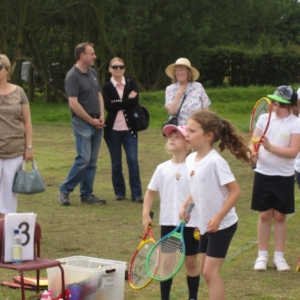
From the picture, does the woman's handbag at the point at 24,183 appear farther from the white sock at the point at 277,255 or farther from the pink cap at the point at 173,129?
the white sock at the point at 277,255

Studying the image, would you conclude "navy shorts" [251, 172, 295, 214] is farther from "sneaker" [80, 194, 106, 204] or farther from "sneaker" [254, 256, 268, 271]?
"sneaker" [80, 194, 106, 204]

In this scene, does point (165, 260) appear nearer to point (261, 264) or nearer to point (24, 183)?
point (261, 264)

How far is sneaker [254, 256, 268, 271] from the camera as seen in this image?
22.6 feet

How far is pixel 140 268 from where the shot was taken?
5406 mm

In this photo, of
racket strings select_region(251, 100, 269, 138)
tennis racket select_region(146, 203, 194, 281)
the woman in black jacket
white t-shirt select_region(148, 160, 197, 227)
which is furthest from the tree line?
tennis racket select_region(146, 203, 194, 281)

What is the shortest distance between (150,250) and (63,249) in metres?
2.74

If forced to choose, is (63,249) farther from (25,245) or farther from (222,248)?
(222,248)

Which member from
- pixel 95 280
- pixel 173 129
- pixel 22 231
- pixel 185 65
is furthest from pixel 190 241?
pixel 185 65

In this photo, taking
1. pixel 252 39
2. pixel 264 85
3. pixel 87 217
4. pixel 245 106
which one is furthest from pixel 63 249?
pixel 252 39

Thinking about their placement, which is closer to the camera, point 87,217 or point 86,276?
point 86,276

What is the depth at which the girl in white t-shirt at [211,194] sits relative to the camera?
16.9 ft

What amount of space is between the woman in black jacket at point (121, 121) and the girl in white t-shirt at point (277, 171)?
368cm

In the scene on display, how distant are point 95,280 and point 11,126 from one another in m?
2.40

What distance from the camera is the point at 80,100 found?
10195 mm
